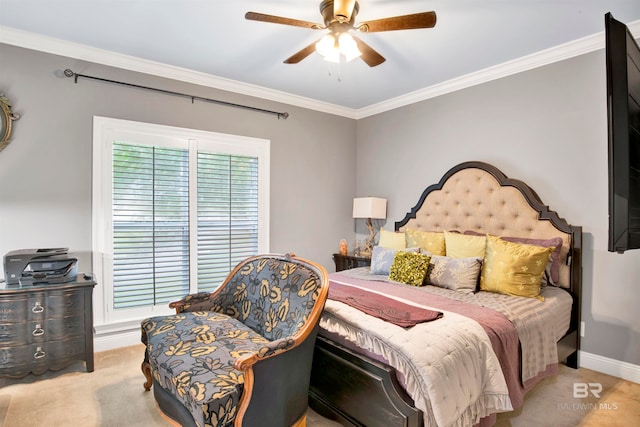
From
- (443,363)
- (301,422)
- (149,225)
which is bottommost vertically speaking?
(301,422)

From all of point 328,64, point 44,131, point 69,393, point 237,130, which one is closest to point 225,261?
point 237,130

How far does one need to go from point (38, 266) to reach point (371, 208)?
3.27m

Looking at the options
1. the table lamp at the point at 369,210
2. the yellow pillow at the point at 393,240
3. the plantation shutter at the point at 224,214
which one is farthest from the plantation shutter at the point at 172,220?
the yellow pillow at the point at 393,240

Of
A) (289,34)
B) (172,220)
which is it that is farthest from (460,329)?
(172,220)

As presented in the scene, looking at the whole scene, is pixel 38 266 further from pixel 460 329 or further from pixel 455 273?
pixel 455 273

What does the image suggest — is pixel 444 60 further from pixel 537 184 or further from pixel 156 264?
pixel 156 264

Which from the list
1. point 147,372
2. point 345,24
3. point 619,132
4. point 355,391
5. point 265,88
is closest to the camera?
point 619,132

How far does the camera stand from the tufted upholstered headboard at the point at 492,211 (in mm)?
2893

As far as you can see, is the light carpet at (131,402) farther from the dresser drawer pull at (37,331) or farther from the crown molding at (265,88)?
the crown molding at (265,88)

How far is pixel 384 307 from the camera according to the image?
2186mm

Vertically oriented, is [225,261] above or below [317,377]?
above

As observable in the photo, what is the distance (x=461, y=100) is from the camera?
147 inches

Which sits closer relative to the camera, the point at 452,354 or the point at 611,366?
the point at 452,354

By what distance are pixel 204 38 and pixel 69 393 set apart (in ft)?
9.37
